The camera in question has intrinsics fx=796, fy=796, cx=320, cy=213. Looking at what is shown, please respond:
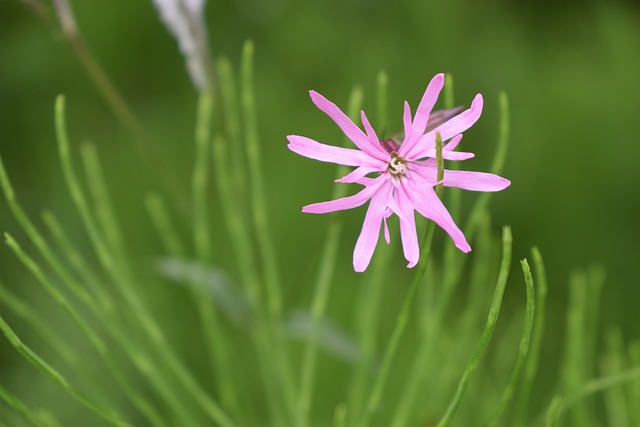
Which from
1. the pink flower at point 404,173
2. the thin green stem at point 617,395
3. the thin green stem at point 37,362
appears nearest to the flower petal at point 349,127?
the pink flower at point 404,173

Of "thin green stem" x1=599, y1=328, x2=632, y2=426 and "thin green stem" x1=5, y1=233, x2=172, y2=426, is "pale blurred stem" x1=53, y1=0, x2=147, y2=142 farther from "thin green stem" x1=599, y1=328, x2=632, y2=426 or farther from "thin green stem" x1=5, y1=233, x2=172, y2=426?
"thin green stem" x1=599, y1=328, x2=632, y2=426

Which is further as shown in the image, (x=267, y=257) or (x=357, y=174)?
(x=267, y=257)

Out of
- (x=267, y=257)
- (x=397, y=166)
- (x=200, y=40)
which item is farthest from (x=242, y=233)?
(x=397, y=166)

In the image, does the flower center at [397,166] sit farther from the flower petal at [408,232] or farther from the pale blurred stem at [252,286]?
the pale blurred stem at [252,286]

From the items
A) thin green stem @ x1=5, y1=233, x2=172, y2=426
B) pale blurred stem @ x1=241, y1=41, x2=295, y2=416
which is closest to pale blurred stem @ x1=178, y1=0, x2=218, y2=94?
pale blurred stem @ x1=241, y1=41, x2=295, y2=416

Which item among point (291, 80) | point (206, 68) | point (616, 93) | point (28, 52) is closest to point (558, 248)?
point (616, 93)

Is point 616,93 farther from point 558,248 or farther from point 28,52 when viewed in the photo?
point 28,52

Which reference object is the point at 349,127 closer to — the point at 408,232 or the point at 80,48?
the point at 408,232

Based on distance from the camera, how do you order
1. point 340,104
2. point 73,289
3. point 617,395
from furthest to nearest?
1. point 340,104
2. point 617,395
3. point 73,289
